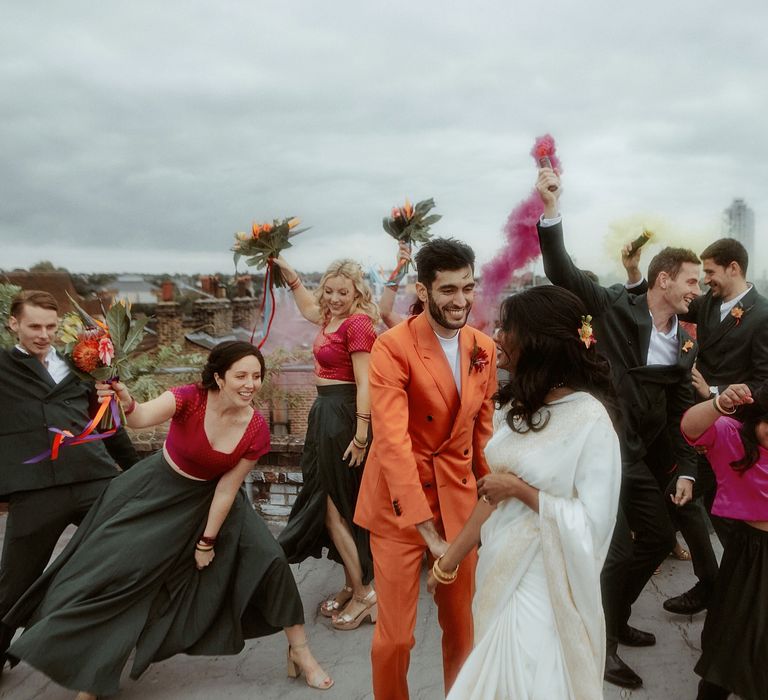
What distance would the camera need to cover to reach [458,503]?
2750 mm

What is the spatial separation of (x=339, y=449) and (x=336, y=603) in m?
0.99

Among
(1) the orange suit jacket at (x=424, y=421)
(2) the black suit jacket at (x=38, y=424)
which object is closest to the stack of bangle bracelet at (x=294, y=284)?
(2) the black suit jacket at (x=38, y=424)

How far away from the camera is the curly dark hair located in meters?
3.20

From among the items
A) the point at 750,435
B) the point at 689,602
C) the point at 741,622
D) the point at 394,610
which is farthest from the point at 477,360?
the point at 689,602

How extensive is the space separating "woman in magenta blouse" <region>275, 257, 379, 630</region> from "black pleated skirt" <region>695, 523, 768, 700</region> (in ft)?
6.30

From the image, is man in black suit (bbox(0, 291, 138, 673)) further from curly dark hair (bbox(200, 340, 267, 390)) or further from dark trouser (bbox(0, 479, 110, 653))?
curly dark hair (bbox(200, 340, 267, 390))

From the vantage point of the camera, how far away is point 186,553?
3240mm

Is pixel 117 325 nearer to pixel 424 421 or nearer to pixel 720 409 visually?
pixel 424 421

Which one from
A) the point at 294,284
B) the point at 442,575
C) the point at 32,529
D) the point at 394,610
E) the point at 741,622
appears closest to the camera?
the point at 442,575

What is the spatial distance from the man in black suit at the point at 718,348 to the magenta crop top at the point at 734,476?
88 centimetres

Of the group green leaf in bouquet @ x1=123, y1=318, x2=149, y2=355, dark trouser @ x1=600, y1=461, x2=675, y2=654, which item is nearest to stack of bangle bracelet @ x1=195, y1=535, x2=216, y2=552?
green leaf in bouquet @ x1=123, y1=318, x2=149, y2=355

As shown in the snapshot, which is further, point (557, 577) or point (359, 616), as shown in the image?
point (359, 616)

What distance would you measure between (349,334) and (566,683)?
2449mm

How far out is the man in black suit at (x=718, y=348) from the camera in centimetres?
368
